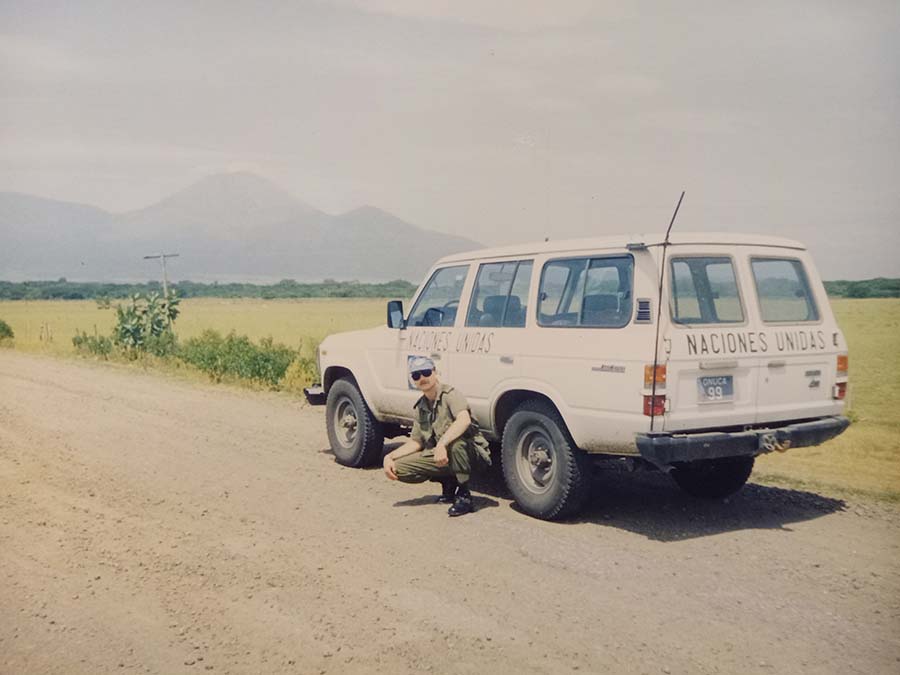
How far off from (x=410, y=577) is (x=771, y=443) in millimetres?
2801

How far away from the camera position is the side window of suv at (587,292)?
6.22m

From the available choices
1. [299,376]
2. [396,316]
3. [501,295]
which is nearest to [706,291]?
[501,295]

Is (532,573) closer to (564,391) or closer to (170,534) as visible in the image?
(564,391)

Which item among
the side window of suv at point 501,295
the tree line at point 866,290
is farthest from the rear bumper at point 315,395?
the tree line at point 866,290

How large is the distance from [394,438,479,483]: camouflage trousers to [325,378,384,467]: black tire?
5.39 feet

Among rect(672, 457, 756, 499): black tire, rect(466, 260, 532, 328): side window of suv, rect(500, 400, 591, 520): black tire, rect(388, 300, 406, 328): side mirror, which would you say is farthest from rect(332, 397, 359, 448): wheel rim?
rect(672, 457, 756, 499): black tire

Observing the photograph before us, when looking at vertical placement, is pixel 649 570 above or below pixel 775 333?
below

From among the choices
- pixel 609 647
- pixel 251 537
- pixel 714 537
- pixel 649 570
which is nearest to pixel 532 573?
pixel 649 570

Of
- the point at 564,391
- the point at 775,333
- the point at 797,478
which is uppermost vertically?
the point at 775,333

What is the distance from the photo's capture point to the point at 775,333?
6383mm

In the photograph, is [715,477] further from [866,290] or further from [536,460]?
[866,290]

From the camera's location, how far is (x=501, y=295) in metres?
7.36

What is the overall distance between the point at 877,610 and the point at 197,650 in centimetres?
380

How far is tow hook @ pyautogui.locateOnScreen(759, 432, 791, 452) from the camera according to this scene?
6.09 meters
